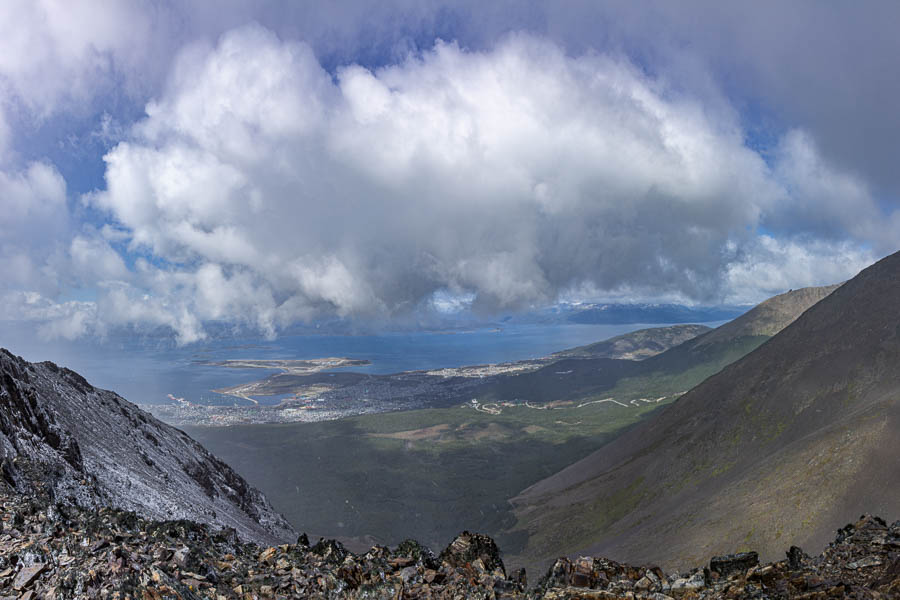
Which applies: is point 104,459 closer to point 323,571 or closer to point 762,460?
point 323,571

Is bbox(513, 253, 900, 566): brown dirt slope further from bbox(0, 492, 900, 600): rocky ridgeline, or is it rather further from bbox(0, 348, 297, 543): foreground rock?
bbox(0, 348, 297, 543): foreground rock

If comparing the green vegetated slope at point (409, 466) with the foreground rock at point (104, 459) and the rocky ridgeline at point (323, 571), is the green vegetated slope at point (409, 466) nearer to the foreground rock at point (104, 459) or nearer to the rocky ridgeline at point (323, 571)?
the foreground rock at point (104, 459)

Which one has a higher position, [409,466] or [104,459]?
[104,459]

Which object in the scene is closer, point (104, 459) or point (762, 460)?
point (104, 459)

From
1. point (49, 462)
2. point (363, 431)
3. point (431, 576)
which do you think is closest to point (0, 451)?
point (49, 462)

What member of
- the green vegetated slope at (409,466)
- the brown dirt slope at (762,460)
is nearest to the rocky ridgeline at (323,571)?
the brown dirt slope at (762,460)

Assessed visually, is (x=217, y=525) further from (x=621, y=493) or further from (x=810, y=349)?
(x=810, y=349)

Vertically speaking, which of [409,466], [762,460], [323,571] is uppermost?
[323,571]

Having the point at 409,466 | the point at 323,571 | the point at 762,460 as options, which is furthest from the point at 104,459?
the point at 409,466
